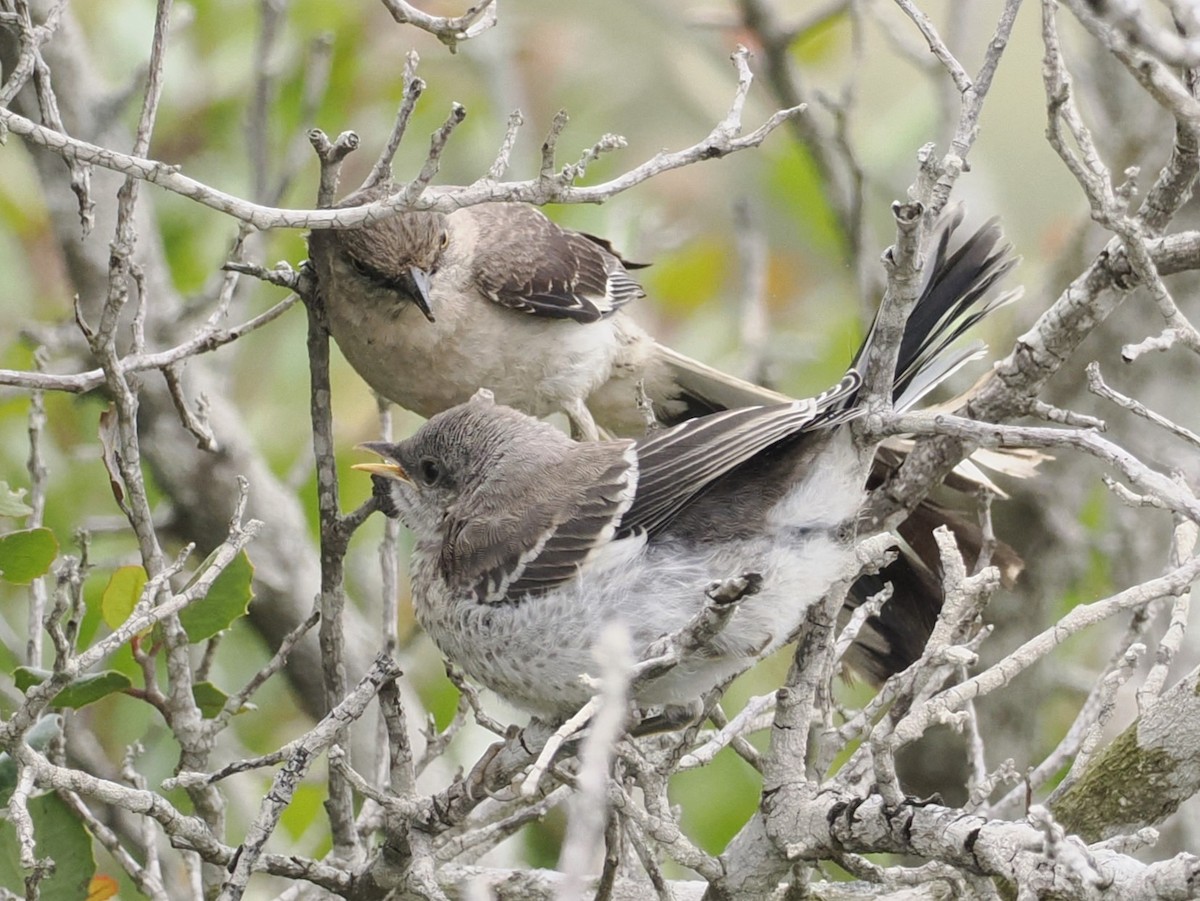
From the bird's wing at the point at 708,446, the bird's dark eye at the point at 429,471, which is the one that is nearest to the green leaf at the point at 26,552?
the bird's dark eye at the point at 429,471

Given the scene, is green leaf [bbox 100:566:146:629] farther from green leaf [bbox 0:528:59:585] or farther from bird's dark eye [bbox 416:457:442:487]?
bird's dark eye [bbox 416:457:442:487]

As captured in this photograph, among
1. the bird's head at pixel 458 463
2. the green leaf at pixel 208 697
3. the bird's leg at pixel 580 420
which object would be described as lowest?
the green leaf at pixel 208 697

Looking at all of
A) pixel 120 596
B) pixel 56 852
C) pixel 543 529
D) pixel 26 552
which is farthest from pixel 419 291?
pixel 56 852

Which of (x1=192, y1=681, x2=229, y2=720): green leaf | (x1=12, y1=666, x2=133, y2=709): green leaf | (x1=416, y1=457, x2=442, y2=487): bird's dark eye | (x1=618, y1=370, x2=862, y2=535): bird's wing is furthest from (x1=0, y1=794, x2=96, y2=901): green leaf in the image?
(x1=618, y1=370, x2=862, y2=535): bird's wing

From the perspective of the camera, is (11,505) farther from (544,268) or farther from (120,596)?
(544,268)

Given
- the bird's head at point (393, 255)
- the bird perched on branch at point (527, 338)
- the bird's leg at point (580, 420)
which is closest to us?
the bird perched on branch at point (527, 338)

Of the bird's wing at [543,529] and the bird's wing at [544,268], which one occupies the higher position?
the bird's wing at [544,268]

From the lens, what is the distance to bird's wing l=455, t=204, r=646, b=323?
217 inches

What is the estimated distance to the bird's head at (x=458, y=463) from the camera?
14.1 ft

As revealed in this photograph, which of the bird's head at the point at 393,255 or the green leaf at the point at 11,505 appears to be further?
the bird's head at the point at 393,255

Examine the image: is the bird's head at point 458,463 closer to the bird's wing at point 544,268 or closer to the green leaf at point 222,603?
the green leaf at point 222,603

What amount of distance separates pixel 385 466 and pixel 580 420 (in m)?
1.20

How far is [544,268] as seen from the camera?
564 centimetres

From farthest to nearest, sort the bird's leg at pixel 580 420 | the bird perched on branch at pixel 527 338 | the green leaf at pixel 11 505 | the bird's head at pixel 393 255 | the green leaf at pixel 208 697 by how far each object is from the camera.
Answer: the bird's leg at pixel 580 420
the bird's head at pixel 393 255
the bird perched on branch at pixel 527 338
the green leaf at pixel 208 697
the green leaf at pixel 11 505
